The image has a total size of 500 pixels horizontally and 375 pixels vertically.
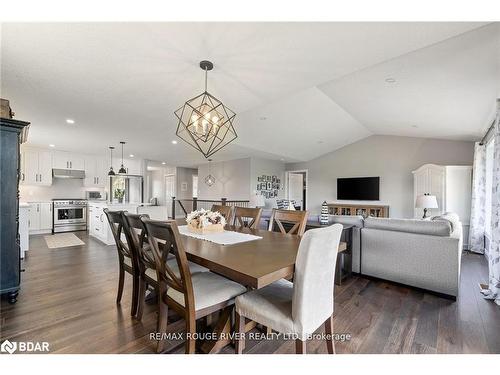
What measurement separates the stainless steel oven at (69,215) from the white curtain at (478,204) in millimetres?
9352

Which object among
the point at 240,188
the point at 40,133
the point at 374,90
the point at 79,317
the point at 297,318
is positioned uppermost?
the point at 374,90

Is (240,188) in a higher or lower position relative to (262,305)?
higher

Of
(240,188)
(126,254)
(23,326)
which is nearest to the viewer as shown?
(23,326)

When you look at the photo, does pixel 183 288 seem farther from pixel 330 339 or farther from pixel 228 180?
pixel 228 180

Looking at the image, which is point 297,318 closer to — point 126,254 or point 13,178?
point 126,254

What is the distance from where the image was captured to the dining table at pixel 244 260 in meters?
1.28

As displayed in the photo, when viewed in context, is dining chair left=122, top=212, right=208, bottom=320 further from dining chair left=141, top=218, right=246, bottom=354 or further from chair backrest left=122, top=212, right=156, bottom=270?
dining chair left=141, top=218, right=246, bottom=354

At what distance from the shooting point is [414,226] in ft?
9.20

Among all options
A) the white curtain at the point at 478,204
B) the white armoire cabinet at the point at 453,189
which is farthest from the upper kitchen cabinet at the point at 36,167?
the white curtain at the point at 478,204

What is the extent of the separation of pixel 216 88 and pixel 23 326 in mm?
3219

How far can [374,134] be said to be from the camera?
22.7 ft

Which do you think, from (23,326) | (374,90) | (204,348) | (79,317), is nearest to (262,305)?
(204,348)

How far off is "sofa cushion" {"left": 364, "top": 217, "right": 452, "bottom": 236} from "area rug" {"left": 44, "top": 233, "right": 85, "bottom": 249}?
5.65m

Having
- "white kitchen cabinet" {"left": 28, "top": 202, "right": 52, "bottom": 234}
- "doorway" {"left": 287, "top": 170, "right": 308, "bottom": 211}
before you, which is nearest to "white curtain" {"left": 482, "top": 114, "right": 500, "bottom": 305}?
"doorway" {"left": 287, "top": 170, "right": 308, "bottom": 211}
